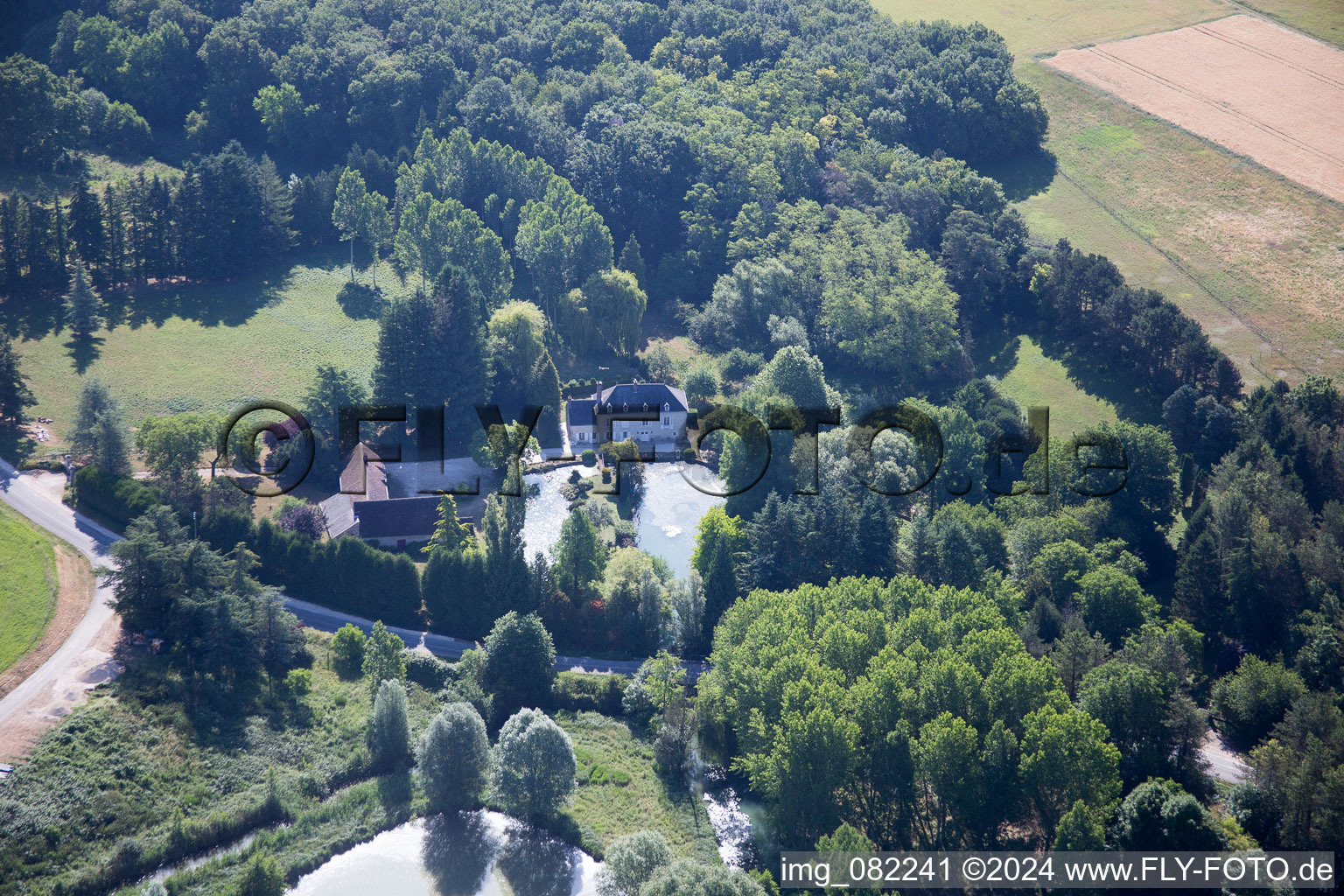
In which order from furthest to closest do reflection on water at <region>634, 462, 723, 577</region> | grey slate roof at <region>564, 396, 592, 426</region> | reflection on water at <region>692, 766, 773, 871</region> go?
1. grey slate roof at <region>564, 396, 592, 426</region>
2. reflection on water at <region>634, 462, 723, 577</region>
3. reflection on water at <region>692, 766, 773, 871</region>

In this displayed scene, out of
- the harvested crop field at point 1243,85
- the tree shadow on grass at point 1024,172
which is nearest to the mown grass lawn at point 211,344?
the tree shadow on grass at point 1024,172

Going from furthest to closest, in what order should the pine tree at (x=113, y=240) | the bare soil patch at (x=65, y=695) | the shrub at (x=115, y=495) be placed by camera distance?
the pine tree at (x=113, y=240) → the shrub at (x=115, y=495) → the bare soil patch at (x=65, y=695)

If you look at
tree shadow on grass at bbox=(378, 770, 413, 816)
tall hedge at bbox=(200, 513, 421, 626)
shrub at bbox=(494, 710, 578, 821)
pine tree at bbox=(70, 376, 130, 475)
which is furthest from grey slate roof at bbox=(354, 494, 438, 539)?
shrub at bbox=(494, 710, 578, 821)

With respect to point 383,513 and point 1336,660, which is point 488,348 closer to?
point 383,513

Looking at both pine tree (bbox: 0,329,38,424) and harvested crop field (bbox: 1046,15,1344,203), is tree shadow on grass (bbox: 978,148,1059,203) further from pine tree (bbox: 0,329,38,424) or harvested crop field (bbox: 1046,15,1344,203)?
pine tree (bbox: 0,329,38,424)

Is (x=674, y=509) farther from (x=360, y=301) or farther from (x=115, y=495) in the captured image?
(x=360, y=301)

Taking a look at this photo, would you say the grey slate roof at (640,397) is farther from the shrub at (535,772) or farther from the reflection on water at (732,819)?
the shrub at (535,772)

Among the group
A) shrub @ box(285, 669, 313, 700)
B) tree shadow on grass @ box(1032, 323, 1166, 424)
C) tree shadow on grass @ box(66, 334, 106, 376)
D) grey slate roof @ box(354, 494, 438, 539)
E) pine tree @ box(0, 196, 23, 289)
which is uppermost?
pine tree @ box(0, 196, 23, 289)
